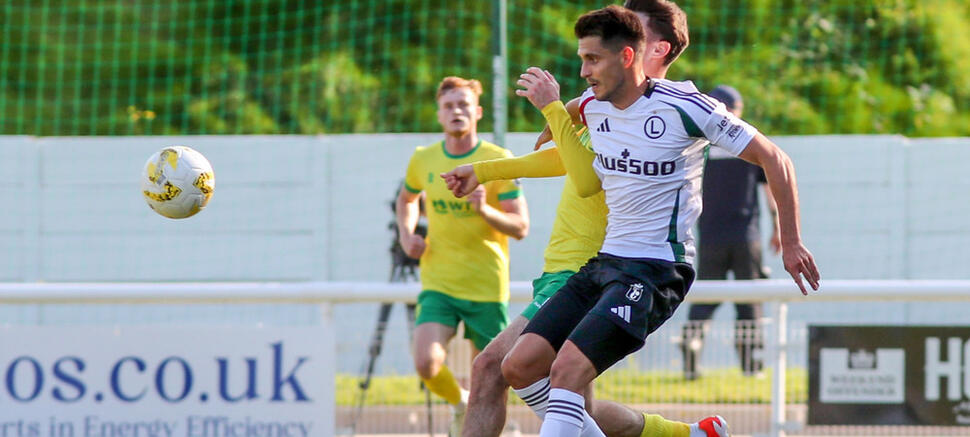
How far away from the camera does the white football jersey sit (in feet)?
15.7

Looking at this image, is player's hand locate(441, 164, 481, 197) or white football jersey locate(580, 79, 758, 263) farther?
player's hand locate(441, 164, 481, 197)

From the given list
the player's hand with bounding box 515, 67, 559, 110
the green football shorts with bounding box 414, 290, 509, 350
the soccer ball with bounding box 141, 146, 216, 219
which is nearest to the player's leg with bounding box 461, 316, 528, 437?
the player's hand with bounding box 515, 67, 559, 110

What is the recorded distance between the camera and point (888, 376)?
7168 mm

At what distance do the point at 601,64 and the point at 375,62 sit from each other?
32.1 ft

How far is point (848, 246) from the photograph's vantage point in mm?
10141

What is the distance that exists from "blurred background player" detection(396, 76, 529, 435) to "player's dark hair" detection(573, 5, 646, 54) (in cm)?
209

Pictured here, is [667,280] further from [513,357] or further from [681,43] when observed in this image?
[681,43]

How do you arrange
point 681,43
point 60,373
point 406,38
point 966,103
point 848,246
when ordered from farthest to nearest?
point 966,103, point 406,38, point 848,246, point 60,373, point 681,43

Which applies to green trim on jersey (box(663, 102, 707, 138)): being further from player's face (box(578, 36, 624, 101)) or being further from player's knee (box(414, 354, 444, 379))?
player's knee (box(414, 354, 444, 379))

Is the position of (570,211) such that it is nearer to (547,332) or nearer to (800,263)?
(547,332)

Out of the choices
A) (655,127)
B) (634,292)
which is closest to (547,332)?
(634,292)

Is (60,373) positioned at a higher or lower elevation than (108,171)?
lower

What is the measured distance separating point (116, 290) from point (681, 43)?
11.0 ft

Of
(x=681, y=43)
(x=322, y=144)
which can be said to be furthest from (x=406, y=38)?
(x=681, y=43)
